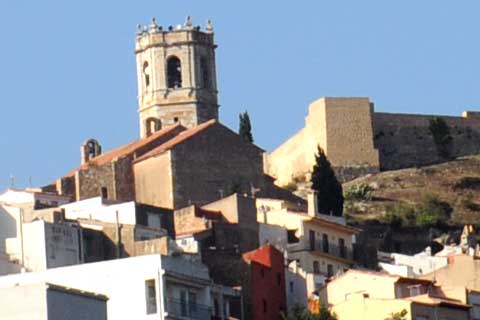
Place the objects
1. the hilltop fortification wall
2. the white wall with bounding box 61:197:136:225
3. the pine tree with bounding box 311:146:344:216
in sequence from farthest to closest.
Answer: the hilltop fortification wall < the pine tree with bounding box 311:146:344:216 < the white wall with bounding box 61:197:136:225

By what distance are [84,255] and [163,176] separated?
25360 mm

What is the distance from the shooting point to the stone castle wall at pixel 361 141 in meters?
127

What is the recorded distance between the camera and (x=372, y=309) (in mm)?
73312

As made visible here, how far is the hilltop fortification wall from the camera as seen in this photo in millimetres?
131375

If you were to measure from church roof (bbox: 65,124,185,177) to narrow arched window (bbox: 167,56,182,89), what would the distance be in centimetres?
1534

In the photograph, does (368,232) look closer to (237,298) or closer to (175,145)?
(175,145)

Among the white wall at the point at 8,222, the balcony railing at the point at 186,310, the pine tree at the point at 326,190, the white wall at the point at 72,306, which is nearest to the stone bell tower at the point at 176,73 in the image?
the pine tree at the point at 326,190

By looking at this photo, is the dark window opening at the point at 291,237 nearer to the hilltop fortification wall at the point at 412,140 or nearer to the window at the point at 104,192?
the window at the point at 104,192

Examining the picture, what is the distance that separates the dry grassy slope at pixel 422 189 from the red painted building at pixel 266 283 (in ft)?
120

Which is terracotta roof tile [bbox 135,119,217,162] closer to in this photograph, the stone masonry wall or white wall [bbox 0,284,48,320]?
the stone masonry wall

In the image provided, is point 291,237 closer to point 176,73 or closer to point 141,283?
point 141,283

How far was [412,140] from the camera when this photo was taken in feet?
432

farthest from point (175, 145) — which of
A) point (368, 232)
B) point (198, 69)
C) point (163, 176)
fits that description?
point (198, 69)

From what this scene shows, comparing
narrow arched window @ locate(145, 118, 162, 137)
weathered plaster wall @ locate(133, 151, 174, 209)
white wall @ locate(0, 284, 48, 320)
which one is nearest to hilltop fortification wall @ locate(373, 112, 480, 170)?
narrow arched window @ locate(145, 118, 162, 137)
